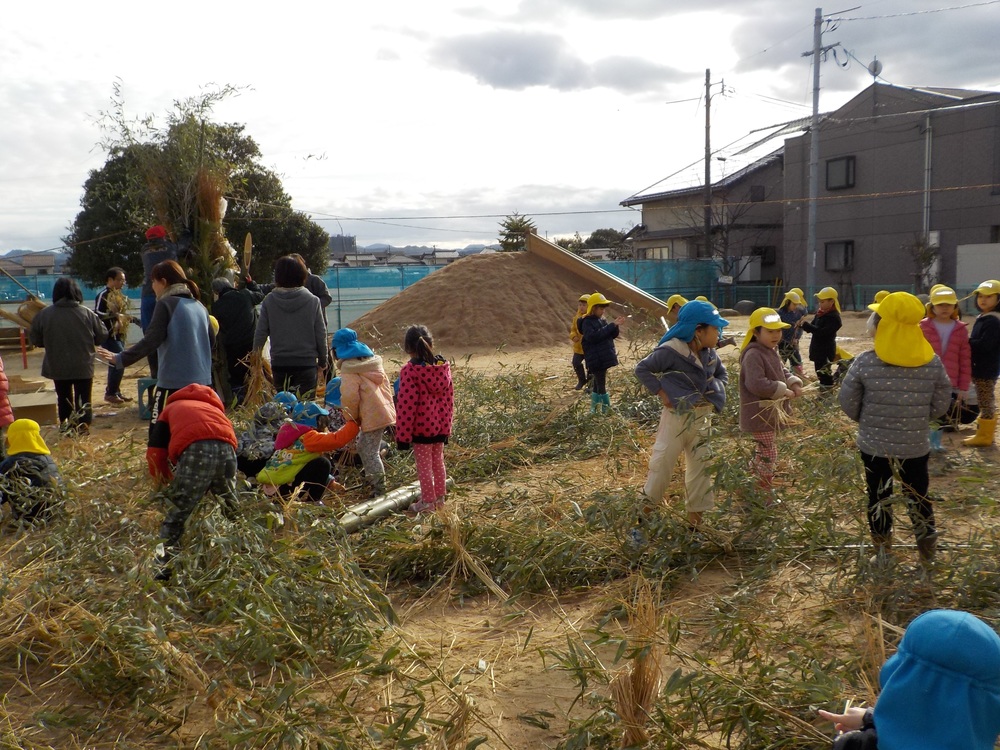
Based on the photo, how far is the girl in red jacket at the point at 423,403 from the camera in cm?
538

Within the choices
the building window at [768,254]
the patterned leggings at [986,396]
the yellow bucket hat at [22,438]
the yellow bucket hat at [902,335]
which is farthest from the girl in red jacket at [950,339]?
the building window at [768,254]

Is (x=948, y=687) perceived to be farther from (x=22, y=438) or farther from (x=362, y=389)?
(x=22, y=438)

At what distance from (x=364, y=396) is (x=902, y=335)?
3.27 m

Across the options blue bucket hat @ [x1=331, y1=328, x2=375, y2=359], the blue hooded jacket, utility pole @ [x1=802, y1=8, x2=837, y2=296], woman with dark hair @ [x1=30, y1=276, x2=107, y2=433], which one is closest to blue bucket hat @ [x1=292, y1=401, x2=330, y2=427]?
blue bucket hat @ [x1=331, y1=328, x2=375, y2=359]

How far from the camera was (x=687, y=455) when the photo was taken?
4.91 m

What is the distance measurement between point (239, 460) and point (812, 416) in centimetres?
409

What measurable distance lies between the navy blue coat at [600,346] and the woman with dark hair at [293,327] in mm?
2975

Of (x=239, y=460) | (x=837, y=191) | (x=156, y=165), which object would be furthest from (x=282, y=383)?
(x=837, y=191)

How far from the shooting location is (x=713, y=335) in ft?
16.2

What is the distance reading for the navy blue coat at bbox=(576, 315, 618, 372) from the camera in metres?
8.60

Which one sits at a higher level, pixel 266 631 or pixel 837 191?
pixel 837 191

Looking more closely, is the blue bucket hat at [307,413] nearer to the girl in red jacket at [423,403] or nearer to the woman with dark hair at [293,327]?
the girl in red jacket at [423,403]

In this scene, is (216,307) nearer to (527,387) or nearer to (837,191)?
(527,387)

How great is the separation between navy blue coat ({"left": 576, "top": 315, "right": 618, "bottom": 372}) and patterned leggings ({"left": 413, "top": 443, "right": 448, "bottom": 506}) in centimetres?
340
